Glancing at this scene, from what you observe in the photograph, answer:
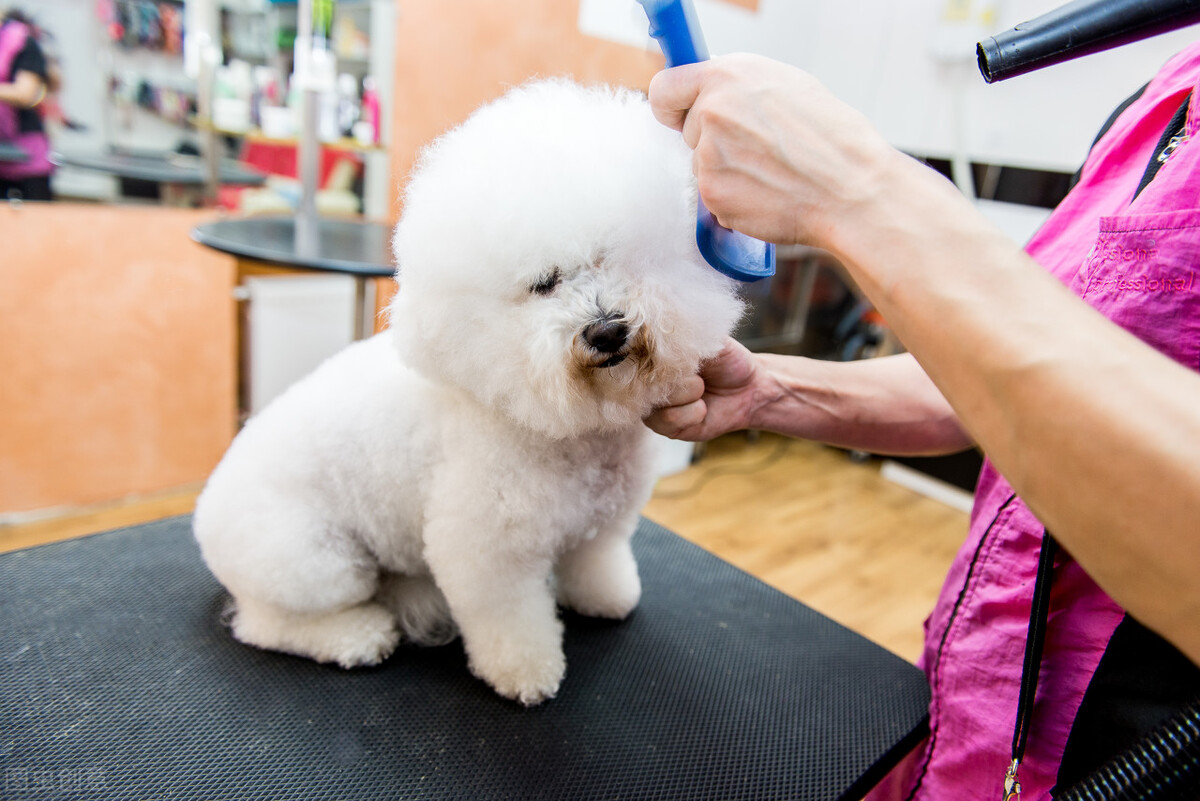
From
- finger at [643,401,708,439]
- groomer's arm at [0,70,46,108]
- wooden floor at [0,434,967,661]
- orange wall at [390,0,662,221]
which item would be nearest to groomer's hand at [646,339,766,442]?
finger at [643,401,708,439]

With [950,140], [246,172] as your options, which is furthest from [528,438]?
[950,140]

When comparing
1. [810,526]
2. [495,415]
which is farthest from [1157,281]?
[810,526]

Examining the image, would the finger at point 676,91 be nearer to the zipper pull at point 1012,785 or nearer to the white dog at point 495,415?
the white dog at point 495,415

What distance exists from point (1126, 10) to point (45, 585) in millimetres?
1173

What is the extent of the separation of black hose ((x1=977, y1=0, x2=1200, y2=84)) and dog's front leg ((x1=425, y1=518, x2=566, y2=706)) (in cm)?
57

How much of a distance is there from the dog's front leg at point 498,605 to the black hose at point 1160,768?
468mm

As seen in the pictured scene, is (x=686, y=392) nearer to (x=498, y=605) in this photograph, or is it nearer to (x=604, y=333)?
(x=604, y=333)

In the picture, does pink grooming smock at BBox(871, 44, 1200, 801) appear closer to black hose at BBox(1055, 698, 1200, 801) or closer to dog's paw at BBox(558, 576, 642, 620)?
black hose at BBox(1055, 698, 1200, 801)

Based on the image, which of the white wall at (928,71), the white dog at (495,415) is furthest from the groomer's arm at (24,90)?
the white wall at (928,71)

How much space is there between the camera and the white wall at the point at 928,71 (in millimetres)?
2340

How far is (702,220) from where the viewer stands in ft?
1.99

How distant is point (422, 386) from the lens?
74cm

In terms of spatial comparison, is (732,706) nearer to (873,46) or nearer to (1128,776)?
(1128,776)

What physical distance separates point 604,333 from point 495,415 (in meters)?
0.17
